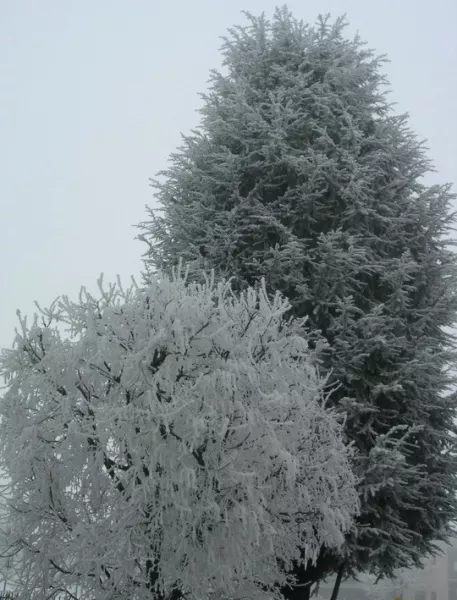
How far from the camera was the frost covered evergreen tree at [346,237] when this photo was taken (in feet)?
45.3

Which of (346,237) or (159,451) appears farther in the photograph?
(346,237)

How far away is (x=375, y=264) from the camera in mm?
14992

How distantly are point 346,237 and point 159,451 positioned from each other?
8.01m

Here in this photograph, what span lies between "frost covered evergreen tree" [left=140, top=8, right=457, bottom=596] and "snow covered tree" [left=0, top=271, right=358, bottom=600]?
3261mm

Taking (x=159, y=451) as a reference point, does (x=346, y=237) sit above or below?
above

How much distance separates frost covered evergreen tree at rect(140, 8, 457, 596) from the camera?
13820mm

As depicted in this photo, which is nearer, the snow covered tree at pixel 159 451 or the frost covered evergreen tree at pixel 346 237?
the snow covered tree at pixel 159 451

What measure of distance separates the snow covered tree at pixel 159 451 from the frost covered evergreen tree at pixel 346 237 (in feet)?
10.7

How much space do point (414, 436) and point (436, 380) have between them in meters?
1.28

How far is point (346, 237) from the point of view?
15258 millimetres

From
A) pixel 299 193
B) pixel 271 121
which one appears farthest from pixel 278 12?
pixel 299 193

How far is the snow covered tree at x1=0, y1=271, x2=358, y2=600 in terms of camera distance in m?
8.88

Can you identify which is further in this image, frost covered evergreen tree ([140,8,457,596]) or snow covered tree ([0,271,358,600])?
frost covered evergreen tree ([140,8,457,596])

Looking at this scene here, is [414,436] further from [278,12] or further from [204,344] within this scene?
[278,12]
